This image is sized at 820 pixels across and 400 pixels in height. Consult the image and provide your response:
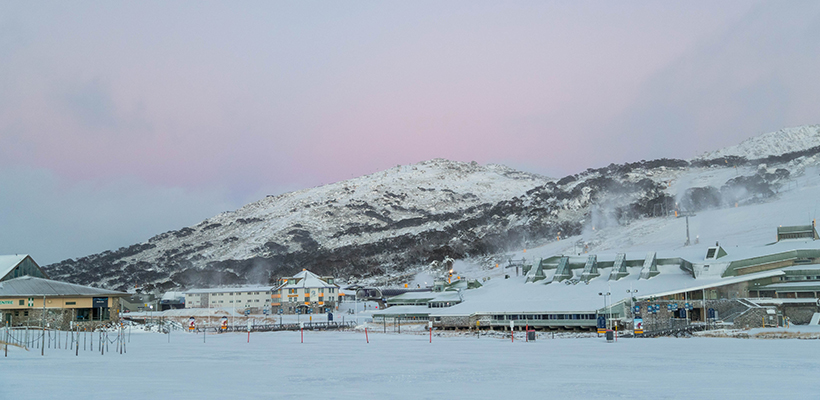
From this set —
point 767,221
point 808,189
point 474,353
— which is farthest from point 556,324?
point 808,189

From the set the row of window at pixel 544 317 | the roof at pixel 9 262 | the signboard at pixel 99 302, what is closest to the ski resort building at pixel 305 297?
the signboard at pixel 99 302

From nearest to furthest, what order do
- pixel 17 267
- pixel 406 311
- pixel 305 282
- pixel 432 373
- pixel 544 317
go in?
pixel 432 373, pixel 544 317, pixel 17 267, pixel 406 311, pixel 305 282

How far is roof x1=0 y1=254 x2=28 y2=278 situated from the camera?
271 feet

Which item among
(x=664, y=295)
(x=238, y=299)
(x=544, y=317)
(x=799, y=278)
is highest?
(x=799, y=278)

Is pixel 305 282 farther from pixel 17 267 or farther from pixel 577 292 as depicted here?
pixel 577 292

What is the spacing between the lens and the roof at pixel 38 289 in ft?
256

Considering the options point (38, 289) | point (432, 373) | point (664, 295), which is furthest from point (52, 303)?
point (664, 295)

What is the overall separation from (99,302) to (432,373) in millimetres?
65318

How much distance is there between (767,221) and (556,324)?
89320mm

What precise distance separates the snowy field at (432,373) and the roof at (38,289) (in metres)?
37.4

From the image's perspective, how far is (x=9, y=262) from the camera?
85.1m

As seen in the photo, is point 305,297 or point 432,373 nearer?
point 432,373

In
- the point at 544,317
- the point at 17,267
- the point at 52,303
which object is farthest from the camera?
the point at 17,267

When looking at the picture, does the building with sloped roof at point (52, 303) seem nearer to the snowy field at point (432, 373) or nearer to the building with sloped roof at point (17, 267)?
the building with sloped roof at point (17, 267)
